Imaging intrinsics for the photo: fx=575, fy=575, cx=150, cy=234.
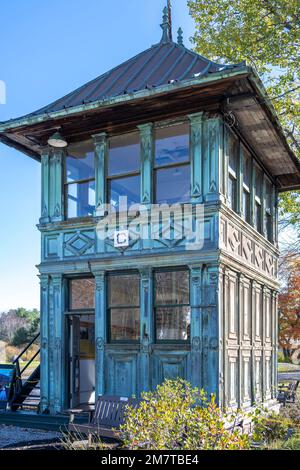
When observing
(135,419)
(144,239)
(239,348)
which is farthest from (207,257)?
(135,419)

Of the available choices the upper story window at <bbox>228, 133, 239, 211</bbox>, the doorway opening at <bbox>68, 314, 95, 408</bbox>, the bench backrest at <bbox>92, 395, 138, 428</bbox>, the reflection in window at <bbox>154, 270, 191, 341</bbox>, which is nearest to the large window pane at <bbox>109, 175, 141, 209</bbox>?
the reflection in window at <bbox>154, 270, 191, 341</bbox>

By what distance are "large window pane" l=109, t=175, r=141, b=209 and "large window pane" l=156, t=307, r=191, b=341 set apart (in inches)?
97.6

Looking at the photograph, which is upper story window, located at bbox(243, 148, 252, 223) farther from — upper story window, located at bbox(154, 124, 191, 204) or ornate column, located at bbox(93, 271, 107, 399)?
ornate column, located at bbox(93, 271, 107, 399)

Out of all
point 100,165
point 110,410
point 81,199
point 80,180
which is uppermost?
point 100,165

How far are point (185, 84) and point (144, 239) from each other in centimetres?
325

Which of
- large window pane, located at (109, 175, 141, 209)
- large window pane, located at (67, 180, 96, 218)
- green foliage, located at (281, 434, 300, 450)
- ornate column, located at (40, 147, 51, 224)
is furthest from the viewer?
ornate column, located at (40, 147, 51, 224)

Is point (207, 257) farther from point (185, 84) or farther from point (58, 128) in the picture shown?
point (58, 128)

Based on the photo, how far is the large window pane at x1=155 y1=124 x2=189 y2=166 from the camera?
39.5 ft

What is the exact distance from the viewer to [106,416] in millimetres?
10492

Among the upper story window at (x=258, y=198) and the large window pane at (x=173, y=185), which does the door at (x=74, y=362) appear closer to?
the large window pane at (x=173, y=185)

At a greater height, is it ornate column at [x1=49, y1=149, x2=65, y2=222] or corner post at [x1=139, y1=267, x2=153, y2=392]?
ornate column at [x1=49, y1=149, x2=65, y2=222]

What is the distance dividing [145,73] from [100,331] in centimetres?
580

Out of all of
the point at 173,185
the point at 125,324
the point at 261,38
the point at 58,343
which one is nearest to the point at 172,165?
the point at 173,185

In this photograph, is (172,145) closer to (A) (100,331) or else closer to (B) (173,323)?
(B) (173,323)
